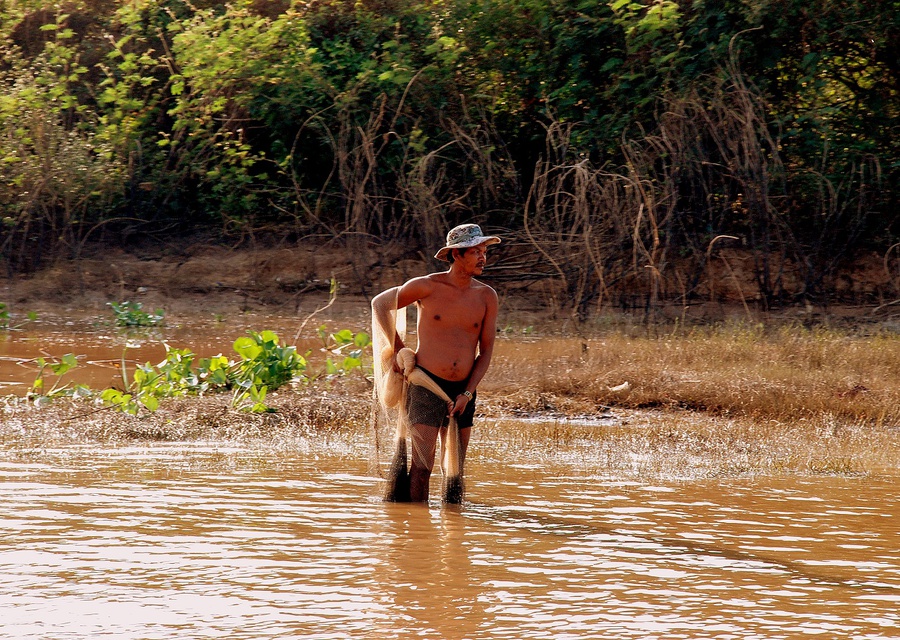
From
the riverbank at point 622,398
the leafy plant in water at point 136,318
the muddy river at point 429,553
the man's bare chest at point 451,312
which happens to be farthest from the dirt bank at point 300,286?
the man's bare chest at point 451,312

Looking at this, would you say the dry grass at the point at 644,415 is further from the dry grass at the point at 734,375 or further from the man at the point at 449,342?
the man at the point at 449,342

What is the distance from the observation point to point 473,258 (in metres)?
5.61

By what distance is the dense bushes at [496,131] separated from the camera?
1262 cm

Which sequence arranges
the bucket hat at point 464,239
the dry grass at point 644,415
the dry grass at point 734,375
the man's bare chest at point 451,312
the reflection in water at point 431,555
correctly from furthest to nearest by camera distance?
the dry grass at point 734,375 → the dry grass at point 644,415 → the man's bare chest at point 451,312 → the bucket hat at point 464,239 → the reflection in water at point 431,555

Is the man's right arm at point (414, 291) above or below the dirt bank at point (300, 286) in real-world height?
above

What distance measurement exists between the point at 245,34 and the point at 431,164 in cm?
308

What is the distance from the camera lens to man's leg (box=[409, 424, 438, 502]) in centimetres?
557

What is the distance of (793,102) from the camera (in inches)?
540

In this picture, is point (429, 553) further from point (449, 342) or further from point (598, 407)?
point (598, 407)

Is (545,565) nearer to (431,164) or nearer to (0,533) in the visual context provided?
(0,533)

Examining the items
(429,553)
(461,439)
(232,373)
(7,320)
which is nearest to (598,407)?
(232,373)

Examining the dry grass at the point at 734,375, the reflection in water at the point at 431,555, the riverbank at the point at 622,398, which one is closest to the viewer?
the reflection in water at the point at 431,555

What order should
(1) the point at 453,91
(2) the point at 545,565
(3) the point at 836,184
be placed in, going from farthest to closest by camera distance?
(1) the point at 453,91
(3) the point at 836,184
(2) the point at 545,565

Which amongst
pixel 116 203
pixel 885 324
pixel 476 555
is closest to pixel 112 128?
pixel 116 203
